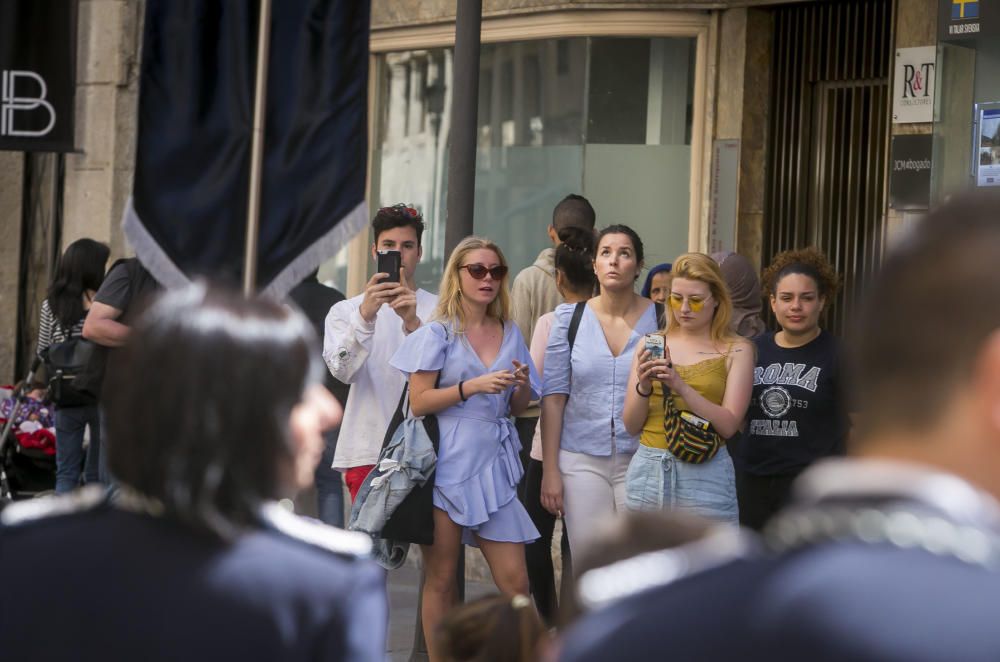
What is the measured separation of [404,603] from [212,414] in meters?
6.56

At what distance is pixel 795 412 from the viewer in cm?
621

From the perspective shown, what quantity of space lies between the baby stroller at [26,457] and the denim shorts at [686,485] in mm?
6033

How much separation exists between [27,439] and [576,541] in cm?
567

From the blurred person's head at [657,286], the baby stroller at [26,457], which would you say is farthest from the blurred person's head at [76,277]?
the blurred person's head at [657,286]

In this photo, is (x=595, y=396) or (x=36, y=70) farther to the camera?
(x=36, y=70)

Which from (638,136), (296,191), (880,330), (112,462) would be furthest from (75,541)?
(638,136)

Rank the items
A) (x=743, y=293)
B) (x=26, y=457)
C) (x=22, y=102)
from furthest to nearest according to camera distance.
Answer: (x=26, y=457)
(x=743, y=293)
(x=22, y=102)

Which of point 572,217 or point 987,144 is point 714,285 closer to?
point 572,217

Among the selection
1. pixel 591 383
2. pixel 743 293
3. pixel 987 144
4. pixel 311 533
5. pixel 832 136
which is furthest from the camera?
pixel 832 136

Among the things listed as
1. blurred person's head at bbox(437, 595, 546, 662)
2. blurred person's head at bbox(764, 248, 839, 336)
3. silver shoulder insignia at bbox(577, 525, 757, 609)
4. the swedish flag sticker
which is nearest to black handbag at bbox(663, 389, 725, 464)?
Answer: blurred person's head at bbox(764, 248, 839, 336)

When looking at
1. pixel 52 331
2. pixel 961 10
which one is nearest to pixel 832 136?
pixel 961 10

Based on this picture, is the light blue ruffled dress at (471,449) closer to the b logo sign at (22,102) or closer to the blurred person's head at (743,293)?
the blurred person's head at (743,293)

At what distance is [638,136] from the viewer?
1047 centimetres

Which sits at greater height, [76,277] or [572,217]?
[572,217]
